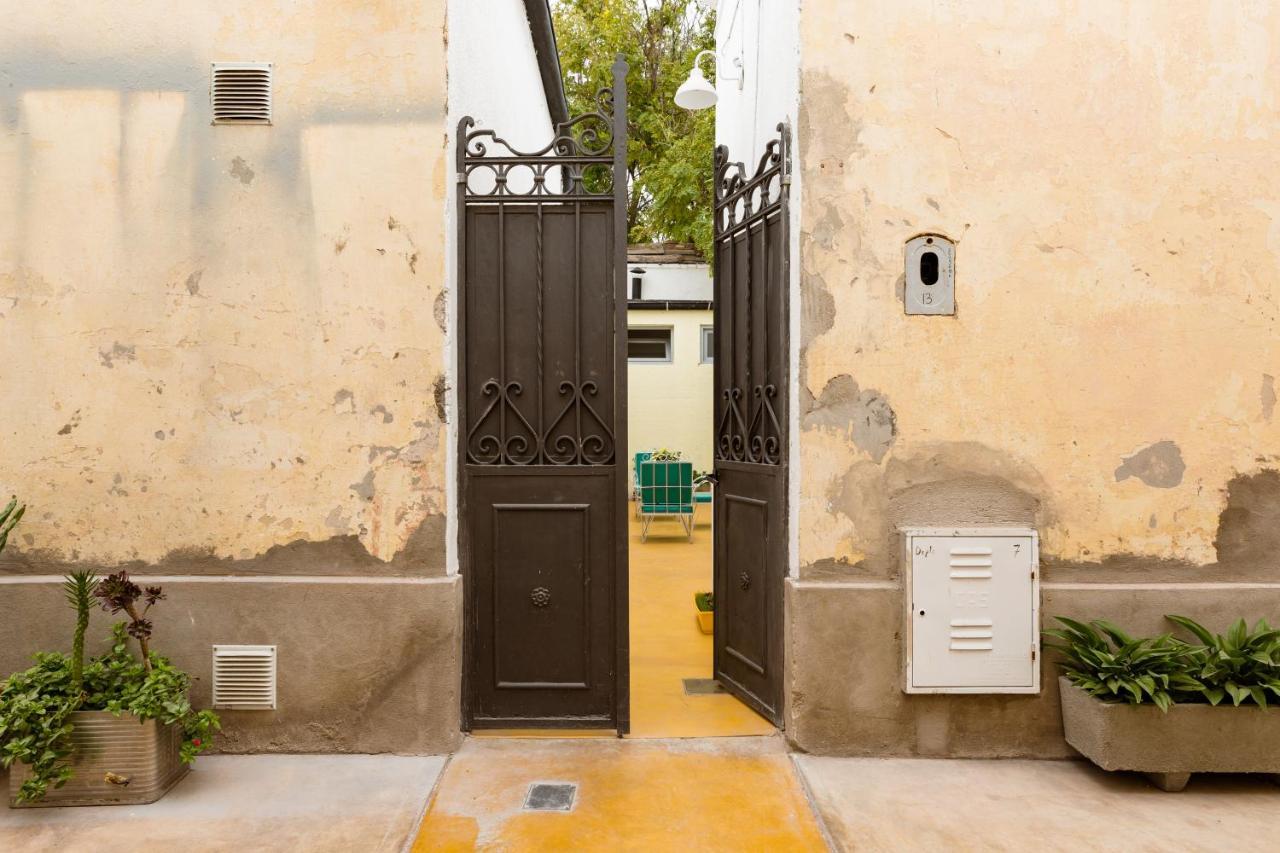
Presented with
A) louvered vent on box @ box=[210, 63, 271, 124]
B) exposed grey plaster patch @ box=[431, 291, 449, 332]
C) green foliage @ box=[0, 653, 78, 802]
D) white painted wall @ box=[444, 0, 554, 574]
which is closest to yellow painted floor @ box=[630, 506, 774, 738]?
white painted wall @ box=[444, 0, 554, 574]

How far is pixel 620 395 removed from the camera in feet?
12.5

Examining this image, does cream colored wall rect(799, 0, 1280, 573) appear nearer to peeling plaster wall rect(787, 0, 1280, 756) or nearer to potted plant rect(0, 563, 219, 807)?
peeling plaster wall rect(787, 0, 1280, 756)

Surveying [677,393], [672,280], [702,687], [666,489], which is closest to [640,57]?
[672,280]

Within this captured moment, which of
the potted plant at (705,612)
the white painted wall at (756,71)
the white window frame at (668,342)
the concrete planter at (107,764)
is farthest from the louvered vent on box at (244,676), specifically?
the white window frame at (668,342)

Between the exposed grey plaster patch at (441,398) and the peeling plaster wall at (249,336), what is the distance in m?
0.01

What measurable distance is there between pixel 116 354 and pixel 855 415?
11.6 ft

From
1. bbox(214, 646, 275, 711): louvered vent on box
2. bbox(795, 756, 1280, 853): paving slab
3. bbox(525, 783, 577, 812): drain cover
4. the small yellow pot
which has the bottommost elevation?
bbox(795, 756, 1280, 853): paving slab

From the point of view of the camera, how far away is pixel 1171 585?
3.60 m

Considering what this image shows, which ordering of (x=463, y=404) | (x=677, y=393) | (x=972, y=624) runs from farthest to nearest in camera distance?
(x=677, y=393)
(x=463, y=404)
(x=972, y=624)

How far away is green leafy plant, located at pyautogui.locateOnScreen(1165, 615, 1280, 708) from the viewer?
3.17 metres

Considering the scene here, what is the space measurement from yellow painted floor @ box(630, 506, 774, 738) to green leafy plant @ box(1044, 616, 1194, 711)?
1468 mm

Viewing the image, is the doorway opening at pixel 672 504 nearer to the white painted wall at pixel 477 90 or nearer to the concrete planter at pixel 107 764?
the white painted wall at pixel 477 90

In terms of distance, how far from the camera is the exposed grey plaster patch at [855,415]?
3605 millimetres

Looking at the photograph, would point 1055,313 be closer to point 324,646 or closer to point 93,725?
point 324,646
